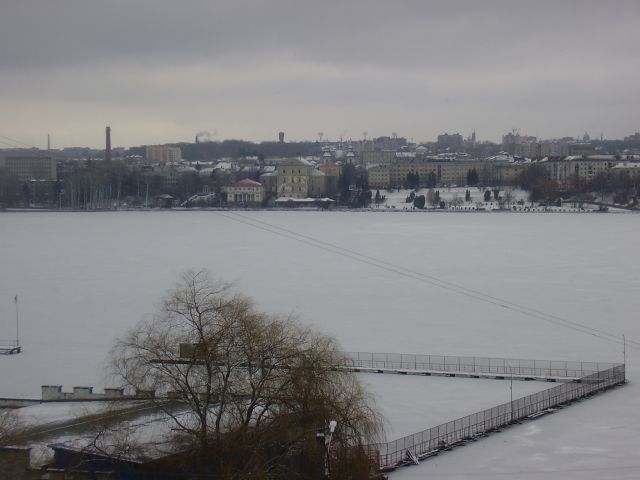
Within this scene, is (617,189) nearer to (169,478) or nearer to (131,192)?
(131,192)

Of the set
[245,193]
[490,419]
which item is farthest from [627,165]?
[490,419]

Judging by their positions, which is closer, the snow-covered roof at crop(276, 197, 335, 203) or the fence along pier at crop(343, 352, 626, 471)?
the fence along pier at crop(343, 352, 626, 471)

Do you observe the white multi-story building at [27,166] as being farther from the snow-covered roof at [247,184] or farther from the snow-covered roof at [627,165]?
the snow-covered roof at [627,165]

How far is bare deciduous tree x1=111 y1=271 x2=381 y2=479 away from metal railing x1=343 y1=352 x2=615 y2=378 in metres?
3.28

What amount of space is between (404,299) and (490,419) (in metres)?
7.25

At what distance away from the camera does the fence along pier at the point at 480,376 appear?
8836 millimetres

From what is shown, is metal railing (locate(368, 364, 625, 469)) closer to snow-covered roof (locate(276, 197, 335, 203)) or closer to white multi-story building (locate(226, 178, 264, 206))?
snow-covered roof (locate(276, 197, 335, 203))

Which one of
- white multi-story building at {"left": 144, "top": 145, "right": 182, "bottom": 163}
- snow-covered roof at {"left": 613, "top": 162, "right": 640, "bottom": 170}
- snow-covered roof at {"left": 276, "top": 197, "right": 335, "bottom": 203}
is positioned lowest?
snow-covered roof at {"left": 276, "top": 197, "right": 335, "bottom": 203}

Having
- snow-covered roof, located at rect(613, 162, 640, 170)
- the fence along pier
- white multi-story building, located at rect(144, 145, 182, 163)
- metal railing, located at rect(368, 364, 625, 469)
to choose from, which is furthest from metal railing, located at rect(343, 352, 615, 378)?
white multi-story building, located at rect(144, 145, 182, 163)

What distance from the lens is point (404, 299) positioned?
1695 centimetres

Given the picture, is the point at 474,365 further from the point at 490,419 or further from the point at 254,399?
the point at 254,399

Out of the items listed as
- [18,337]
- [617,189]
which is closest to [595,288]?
[18,337]

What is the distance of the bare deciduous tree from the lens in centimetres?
739

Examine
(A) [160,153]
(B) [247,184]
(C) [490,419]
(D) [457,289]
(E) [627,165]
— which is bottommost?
(C) [490,419]
